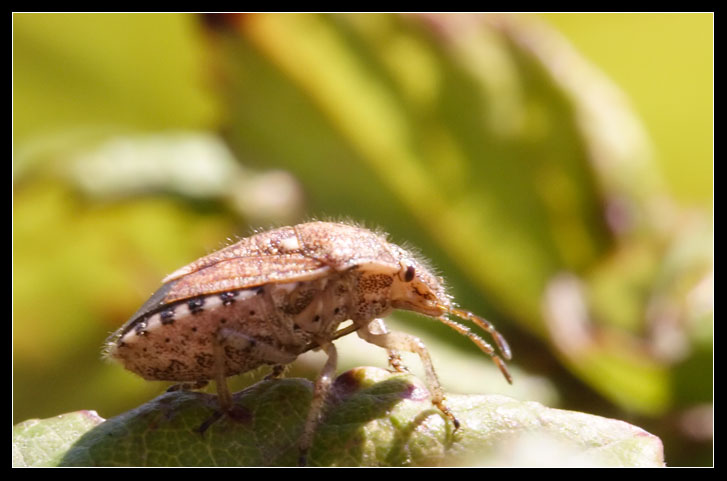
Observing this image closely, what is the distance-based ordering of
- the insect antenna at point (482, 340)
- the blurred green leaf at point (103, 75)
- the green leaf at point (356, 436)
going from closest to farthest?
the green leaf at point (356, 436) < the insect antenna at point (482, 340) < the blurred green leaf at point (103, 75)

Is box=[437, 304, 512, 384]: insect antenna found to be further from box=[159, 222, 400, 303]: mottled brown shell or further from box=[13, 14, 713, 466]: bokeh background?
box=[13, 14, 713, 466]: bokeh background

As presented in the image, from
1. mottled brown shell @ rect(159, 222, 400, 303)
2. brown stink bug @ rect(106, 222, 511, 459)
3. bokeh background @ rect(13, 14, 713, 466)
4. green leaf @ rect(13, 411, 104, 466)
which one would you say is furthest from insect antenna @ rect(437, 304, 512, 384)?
green leaf @ rect(13, 411, 104, 466)

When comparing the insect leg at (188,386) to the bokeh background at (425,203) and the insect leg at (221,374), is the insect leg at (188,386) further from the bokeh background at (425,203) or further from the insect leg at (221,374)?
the bokeh background at (425,203)

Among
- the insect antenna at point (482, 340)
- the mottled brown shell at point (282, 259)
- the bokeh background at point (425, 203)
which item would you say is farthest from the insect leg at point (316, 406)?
the bokeh background at point (425, 203)

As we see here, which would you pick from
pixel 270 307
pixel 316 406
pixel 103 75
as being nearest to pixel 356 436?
pixel 316 406

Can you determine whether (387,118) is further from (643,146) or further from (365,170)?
(643,146)

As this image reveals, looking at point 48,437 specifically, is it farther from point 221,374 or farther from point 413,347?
point 413,347
